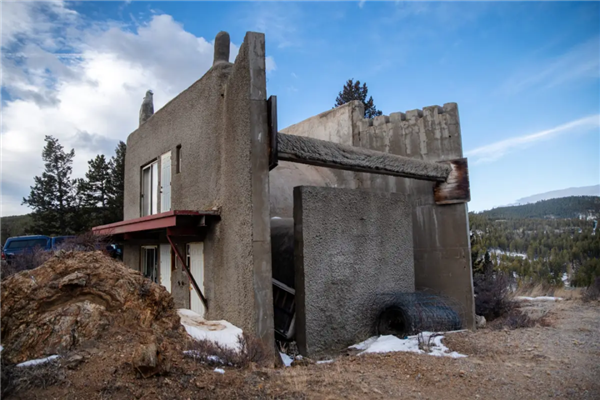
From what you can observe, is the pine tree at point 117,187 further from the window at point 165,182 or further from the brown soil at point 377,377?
the brown soil at point 377,377

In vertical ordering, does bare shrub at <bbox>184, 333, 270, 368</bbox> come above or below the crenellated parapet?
below

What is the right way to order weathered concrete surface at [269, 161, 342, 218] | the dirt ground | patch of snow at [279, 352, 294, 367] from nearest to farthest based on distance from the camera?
the dirt ground → patch of snow at [279, 352, 294, 367] → weathered concrete surface at [269, 161, 342, 218]

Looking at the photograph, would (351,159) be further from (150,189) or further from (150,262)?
(150,262)

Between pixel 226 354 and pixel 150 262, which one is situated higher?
pixel 150 262

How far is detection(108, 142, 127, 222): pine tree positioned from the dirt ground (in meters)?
25.1

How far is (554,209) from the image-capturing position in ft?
83.4

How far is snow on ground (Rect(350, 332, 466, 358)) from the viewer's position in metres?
5.94

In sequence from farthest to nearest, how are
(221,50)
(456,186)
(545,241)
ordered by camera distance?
(545,241) < (456,186) < (221,50)

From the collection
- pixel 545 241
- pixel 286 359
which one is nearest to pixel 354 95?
pixel 545 241

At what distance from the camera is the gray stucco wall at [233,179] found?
242 inches

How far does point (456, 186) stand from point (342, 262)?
3.51 m

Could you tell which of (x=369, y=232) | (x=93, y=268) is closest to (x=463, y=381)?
(x=369, y=232)

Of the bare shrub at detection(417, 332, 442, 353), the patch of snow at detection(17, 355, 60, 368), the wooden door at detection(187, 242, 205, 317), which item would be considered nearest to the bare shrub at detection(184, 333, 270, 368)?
the patch of snow at detection(17, 355, 60, 368)

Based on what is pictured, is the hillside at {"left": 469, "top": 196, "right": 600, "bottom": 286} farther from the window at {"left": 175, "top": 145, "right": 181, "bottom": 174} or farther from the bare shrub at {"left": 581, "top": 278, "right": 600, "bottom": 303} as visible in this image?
the window at {"left": 175, "top": 145, "right": 181, "bottom": 174}
